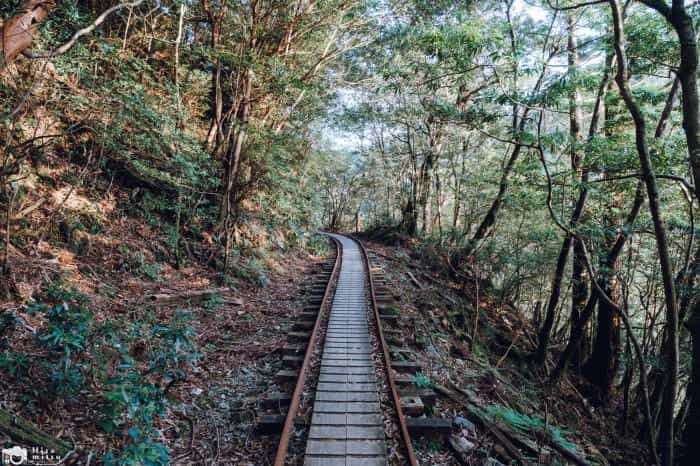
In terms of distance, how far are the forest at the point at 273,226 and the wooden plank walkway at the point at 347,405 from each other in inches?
15.9

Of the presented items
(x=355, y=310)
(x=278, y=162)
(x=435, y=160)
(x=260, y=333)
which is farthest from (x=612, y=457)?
(x=435, y=160)

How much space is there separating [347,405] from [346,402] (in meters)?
0.07

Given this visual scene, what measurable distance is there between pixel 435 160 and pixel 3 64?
1583cm

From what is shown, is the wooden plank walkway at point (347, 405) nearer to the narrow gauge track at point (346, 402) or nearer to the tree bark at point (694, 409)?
the narrow gauge track at point (346, 402)

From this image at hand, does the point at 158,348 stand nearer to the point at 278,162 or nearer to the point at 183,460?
the point at 183,460

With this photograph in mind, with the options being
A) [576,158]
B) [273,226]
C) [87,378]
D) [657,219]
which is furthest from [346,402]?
[273,226]

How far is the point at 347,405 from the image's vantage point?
4.09m

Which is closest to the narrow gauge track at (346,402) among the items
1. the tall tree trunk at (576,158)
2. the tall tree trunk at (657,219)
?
the tall tree trunk at (657,219)

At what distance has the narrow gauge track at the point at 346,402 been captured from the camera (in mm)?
3305

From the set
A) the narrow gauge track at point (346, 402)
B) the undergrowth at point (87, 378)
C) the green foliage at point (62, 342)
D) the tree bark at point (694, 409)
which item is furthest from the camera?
the tree bark at point (694, 409)

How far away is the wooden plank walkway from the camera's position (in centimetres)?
331

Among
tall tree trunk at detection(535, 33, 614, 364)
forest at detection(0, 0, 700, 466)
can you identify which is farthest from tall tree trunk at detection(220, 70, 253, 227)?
tall tree trunk at detection(535, 33, 614, 364)

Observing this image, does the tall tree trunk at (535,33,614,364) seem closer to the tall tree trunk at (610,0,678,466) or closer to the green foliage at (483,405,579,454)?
the tall tree trunk at (610,0,678,466)

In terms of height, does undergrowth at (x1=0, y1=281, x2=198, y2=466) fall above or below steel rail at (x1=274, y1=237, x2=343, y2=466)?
above
